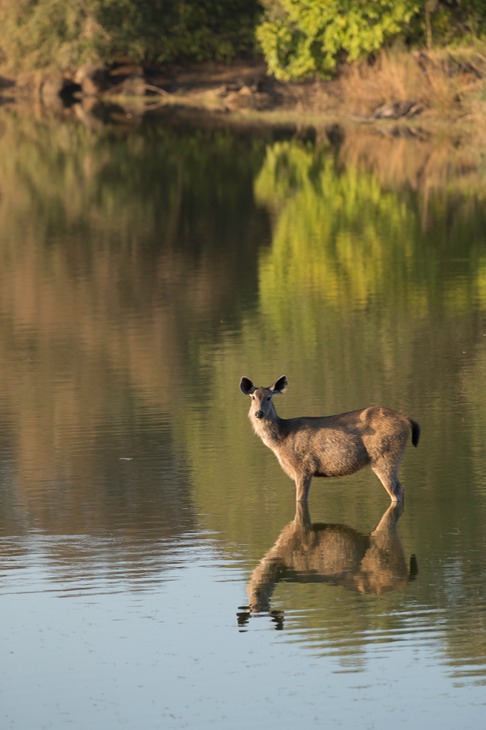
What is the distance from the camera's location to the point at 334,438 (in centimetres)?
1156

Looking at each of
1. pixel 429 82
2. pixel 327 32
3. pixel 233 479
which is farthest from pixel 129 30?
pixel 233 479

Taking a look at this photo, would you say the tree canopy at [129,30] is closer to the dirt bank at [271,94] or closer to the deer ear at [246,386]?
the dirt bank at [271,94]

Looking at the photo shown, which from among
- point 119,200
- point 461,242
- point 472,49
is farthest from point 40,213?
point 472,49

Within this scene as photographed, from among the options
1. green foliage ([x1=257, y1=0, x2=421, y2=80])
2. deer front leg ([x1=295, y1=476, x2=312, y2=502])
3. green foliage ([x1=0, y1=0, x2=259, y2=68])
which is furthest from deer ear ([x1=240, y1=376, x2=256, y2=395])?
green foliage ([x1=0, y1=0, x2=259, y2=68])

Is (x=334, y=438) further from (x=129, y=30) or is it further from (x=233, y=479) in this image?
(x=129, y=30)

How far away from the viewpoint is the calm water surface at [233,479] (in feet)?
29.3

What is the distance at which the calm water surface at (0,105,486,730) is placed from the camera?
8945mm

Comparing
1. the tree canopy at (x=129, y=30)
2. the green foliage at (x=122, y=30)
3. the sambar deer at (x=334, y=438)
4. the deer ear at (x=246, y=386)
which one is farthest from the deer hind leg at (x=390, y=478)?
the green foliage at (x=122, y=30)

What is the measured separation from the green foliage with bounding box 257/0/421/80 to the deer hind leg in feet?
111

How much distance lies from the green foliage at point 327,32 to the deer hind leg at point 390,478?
111 feet

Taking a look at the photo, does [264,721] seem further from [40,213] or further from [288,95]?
[288,95]

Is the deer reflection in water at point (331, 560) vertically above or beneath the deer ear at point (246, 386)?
beneath

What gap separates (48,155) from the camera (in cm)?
4234

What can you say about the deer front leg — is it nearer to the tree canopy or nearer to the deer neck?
the deer neck
